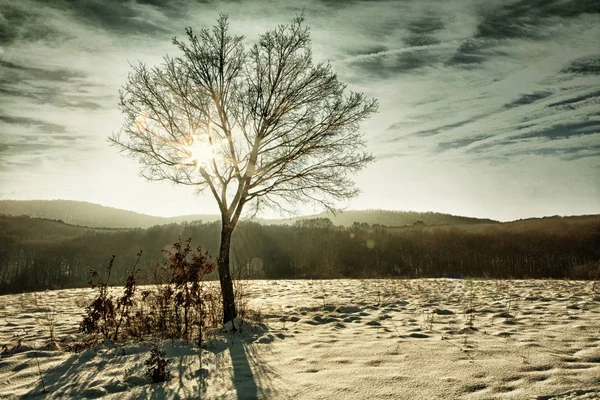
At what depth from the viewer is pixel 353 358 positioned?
484cm

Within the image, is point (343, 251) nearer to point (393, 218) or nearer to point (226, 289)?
point (226, 289)

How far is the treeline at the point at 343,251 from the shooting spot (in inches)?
1047

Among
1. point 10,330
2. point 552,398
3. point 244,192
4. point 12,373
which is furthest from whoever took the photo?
point 244,192

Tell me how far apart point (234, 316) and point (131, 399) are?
4.05 metres

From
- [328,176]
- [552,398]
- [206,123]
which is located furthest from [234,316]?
[552,398]

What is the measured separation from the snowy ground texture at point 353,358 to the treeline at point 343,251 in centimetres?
1268

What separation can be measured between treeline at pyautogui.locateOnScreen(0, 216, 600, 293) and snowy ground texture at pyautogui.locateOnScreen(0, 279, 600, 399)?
12.7m

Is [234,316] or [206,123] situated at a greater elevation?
[206,123]

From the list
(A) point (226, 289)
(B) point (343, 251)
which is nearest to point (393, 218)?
(B) point (343, 251)

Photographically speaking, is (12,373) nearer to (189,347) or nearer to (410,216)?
→ (189,347)

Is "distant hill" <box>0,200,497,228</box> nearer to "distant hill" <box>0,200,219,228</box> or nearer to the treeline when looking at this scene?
"distant hill" <box>0,200,219,228</box>

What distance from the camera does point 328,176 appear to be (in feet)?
27.9

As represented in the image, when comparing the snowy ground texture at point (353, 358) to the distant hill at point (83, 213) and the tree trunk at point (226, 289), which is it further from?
the distant hill at point (83, 213)

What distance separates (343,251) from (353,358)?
30856 mm
